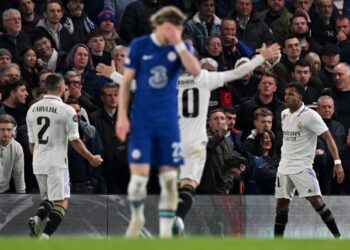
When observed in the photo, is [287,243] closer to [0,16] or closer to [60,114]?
[60,114]

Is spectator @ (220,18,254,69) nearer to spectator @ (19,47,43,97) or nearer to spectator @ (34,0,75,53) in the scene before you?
spectator @ (34,0,75,53)

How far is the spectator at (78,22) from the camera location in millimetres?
22781

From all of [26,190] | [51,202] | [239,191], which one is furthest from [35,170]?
[239,191]

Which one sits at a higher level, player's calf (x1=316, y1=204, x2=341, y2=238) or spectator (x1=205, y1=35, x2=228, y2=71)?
spectator (x1=205, y1=35, x2=228, y2=71)

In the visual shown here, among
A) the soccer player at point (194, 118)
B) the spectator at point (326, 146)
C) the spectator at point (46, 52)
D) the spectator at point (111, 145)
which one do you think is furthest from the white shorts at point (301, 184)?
the spectator at point (46, 52)

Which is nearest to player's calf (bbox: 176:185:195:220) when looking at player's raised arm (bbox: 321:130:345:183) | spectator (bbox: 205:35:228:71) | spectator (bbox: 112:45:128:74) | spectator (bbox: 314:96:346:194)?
player's raised arm (bbox: 321:130:345:183)

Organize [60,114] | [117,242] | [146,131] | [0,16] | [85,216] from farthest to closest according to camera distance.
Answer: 1. [0,16]
2. [85,216]
3. [60,114]
4. [146,131]
5. [117,242]

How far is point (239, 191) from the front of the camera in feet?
68.6

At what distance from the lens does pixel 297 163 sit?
64.1 feet

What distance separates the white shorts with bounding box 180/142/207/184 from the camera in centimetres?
1633

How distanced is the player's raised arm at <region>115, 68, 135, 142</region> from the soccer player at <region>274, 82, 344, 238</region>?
6.20m

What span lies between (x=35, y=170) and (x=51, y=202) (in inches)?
18.6

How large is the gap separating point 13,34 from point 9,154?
3.03 m

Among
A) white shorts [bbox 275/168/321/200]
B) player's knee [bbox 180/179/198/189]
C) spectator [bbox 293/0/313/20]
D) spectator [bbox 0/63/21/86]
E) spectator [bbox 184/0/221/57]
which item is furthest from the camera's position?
spectator [bbox 293/0/313/20]
